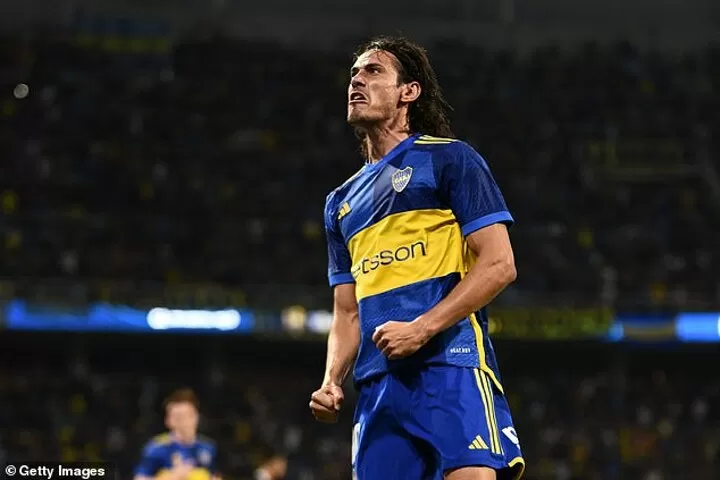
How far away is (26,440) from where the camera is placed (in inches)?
699

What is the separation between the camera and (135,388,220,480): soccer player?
9430mm

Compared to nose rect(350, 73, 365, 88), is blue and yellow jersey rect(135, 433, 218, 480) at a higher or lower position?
lower

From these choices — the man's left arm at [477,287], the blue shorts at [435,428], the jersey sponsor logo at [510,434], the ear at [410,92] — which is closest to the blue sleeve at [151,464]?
the blue shorts at [435,428]

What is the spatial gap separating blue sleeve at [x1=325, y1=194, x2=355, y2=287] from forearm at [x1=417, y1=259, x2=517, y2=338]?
2.25 ft

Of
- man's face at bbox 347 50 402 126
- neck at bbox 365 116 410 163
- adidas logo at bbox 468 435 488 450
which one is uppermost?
man's face at bbox 347 50 402 126

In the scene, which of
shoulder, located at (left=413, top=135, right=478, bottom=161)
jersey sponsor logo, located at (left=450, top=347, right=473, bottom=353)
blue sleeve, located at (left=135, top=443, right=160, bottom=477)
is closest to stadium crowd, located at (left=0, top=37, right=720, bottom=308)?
blue sleeve, located at (left=135, top=443, right=160, bottom=477)

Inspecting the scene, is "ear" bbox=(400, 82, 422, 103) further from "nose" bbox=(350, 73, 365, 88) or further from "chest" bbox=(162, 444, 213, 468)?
"chest" bbox=(162, 444, 213, 468)

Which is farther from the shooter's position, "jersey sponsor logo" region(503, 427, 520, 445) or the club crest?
the club crest

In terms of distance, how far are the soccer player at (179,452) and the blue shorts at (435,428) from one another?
226 inches

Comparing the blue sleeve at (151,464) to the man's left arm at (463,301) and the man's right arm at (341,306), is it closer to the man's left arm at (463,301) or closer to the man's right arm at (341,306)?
the man's right arm at (341,306)

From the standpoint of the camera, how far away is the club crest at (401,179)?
4004 millimetres

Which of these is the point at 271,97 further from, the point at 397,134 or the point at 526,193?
the point at 397,134

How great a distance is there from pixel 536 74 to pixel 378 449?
77.9 ft

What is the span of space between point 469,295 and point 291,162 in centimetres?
1909
